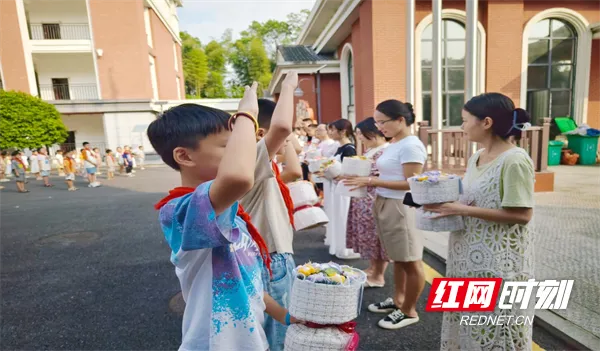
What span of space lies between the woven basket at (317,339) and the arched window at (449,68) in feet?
43.6

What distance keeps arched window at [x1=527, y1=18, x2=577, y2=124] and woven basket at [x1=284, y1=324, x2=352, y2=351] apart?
50.9 feet

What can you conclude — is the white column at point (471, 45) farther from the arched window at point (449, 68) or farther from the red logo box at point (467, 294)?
the red logo box at point (467, 294)

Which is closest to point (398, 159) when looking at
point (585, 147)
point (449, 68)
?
point (449, 68)

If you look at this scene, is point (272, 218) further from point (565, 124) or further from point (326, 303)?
point (565, 124)

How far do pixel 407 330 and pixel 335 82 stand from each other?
18.9 metres

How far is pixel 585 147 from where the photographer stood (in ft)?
39.2

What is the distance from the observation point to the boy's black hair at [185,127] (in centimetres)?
124

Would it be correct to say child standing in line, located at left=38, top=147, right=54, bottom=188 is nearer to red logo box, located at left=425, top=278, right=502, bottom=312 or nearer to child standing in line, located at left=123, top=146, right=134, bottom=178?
child standing in line, located at left=123, top=146, right=134, bottom=178

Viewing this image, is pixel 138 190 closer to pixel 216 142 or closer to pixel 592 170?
pixel 216 142

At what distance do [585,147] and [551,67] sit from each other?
3.58 m

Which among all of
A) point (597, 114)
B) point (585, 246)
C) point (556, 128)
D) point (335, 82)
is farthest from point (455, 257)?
point (335, 82)

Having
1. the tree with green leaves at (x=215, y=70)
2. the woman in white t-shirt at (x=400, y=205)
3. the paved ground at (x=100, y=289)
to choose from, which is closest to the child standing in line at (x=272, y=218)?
the woman in white t-shirt at (x=400, y=205)

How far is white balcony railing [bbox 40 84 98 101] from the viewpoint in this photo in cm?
2692

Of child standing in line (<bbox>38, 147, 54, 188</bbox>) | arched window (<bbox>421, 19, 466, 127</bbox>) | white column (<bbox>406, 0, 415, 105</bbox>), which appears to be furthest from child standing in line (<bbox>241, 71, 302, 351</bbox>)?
child standing in line (<bbox>38, 147, 54, 188</bbox>)
